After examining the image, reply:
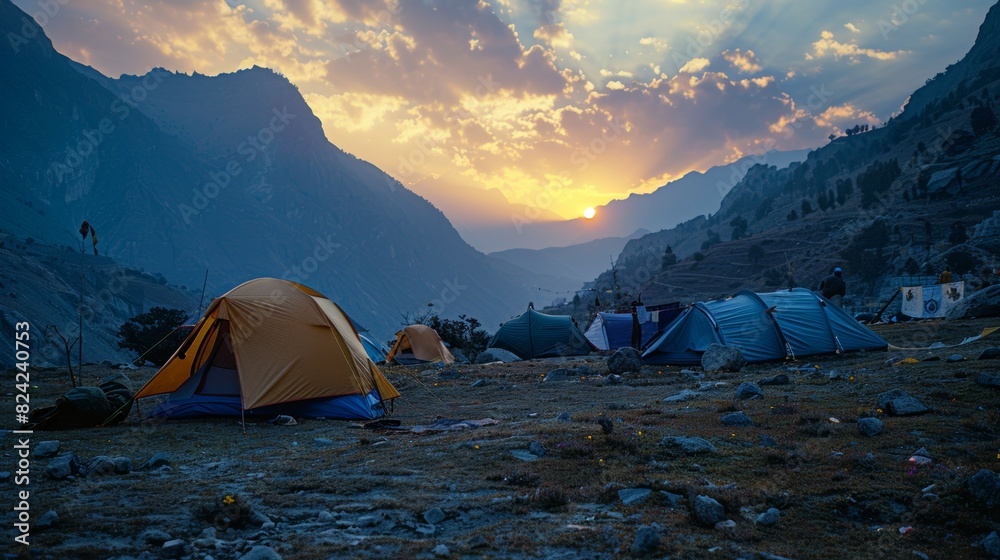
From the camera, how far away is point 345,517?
4594mm

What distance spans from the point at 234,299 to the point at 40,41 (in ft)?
654

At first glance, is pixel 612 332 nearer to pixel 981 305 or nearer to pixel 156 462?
pixel 981 305

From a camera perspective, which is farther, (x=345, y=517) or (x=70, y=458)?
(x=70, y=458)

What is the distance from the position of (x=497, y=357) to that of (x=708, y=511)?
2104 cm

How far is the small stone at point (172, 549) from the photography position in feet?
12.5

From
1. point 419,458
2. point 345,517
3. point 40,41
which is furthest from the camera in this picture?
point 40,41

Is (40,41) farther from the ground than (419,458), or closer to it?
farther from the ground

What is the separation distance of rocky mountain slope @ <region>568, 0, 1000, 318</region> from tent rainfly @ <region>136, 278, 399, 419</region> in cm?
3260

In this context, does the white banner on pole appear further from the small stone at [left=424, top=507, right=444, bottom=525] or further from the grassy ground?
the small stone at [left=424, top=507, right=444, bottom=525]

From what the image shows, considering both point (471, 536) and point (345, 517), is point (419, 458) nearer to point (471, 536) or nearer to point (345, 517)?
point (345, 517)

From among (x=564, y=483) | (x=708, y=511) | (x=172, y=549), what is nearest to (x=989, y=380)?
(x=708, y=511)

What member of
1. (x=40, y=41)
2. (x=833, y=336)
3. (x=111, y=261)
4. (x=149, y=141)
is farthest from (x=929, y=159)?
(x=40, y=41)

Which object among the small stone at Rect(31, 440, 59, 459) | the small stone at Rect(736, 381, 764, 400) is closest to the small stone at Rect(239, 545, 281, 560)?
the small stone at Rect(31, 440, 59, 459)

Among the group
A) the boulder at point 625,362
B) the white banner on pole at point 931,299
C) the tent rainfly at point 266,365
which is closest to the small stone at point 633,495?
the tent rainfly at point 266,365
